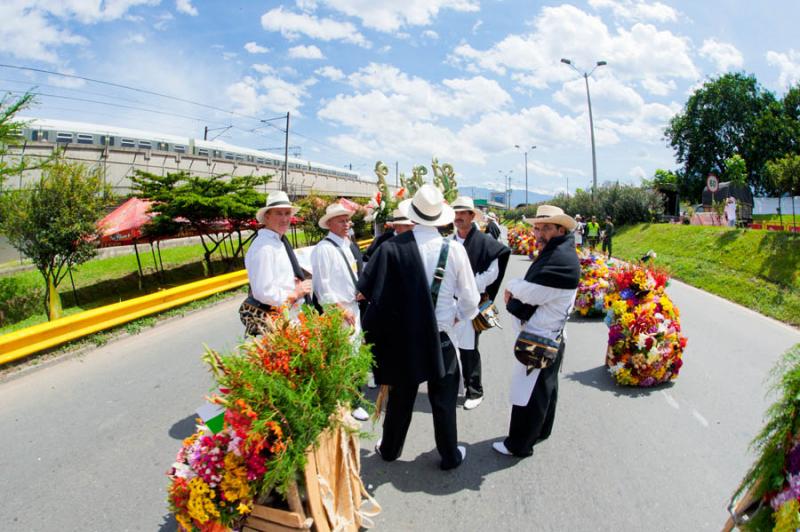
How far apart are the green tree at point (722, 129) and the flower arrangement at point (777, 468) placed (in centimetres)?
5328

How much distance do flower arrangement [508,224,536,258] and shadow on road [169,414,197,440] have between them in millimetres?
18004

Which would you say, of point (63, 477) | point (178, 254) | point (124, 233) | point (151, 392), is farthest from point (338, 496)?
point (178, 254)

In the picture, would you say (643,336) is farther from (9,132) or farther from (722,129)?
(722,129)

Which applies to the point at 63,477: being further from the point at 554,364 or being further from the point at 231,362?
the point at 554,364

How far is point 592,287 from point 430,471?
694 cm

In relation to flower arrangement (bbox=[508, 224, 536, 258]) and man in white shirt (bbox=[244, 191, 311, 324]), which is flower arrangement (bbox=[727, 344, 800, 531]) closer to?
man in white shirt (bbox=[244, 191, 311, 324])

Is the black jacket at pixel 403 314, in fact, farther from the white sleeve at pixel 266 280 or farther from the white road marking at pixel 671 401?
the white road marking at pixel 671 401

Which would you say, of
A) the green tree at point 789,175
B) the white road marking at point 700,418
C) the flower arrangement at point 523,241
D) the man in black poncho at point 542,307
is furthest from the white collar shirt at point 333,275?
the flower arrangement at point 523,241

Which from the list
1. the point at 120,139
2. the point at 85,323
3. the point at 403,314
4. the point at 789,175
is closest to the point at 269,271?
the point at 403,314

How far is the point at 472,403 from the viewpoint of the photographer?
200 inches

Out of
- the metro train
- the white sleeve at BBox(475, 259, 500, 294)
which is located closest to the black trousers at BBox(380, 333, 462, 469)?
the white sleeve at BBox(475, 259, 500, 294)

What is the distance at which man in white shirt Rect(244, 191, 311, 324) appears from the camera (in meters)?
4.17

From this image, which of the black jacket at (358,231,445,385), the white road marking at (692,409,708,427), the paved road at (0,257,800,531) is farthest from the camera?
the white road marking at (692,409,708,427)

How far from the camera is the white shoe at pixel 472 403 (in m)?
5.01
